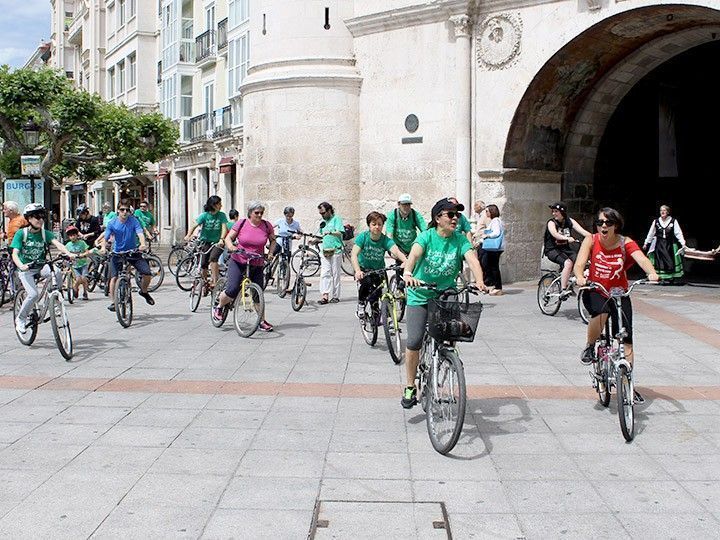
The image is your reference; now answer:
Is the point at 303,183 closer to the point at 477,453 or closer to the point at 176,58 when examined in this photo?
the point at 477,453

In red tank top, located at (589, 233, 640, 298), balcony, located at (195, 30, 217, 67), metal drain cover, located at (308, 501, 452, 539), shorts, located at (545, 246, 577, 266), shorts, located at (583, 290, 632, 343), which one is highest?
balcony, located at (195, 30, 217, 67)

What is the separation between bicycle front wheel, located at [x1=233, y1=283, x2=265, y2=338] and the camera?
1054 cm

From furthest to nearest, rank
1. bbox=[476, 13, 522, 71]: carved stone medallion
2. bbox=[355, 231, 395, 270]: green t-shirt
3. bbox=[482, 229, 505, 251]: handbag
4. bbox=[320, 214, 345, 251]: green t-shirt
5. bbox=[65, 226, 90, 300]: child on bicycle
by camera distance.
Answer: bbox=[476, 13, 522, 71]: carved stone medallion < bbox=[65, 226, 90, 300]: child on bicycle < bbox=[482, 229, 505, 251]: handbag < bbox=[320, 214, 345, 251]: green t-shirt < bbox=[355, 231, 395, 270]: green t-shirt

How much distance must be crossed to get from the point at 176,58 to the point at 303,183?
66.0ft

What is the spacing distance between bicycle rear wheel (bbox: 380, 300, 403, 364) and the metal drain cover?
4.02 metres

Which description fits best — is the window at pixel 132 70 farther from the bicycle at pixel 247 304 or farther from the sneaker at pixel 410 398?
the sneaker at pixel 410 398

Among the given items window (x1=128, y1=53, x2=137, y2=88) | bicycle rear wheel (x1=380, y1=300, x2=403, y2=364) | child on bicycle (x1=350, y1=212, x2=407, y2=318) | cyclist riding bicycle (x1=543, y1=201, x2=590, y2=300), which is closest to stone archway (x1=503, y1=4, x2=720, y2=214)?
cyclist riding bicycle (x1=543, y1=201, x2=590, y2=300)

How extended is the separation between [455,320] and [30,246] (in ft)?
19.2

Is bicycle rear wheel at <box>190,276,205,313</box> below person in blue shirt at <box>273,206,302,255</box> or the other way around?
below

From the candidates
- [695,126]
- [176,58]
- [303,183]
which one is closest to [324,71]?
[303,183]

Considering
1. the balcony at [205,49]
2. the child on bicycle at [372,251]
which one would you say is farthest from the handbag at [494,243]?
the balcony at [205,49]

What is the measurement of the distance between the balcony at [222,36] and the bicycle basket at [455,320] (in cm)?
2844

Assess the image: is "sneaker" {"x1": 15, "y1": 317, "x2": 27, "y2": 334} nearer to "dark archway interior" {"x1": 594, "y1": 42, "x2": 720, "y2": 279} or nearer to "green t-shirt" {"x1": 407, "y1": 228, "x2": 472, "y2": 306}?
"green t-shirt" {"x1": 407, "y1": 228, "x2": 472, "y2": 306}

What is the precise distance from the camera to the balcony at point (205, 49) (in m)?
33.8
